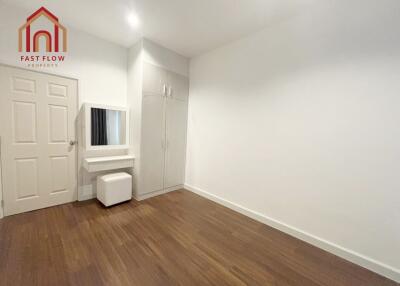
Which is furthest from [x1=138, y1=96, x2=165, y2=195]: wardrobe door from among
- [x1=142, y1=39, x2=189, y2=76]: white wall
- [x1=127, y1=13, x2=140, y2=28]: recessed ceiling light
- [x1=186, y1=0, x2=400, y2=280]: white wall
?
[x1=186, y1=0, x2=400, y2=280]: white wall

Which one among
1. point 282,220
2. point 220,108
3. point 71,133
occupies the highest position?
point 220,108

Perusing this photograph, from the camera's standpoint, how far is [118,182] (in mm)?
2719

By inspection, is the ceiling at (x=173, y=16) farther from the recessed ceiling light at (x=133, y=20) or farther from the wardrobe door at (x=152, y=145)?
the wardrobe door at (x=152, y=145)

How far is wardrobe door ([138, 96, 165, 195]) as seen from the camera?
116 inches

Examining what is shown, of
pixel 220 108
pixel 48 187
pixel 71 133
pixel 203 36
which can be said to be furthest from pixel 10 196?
pixel 203 36

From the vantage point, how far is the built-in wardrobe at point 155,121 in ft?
9.52

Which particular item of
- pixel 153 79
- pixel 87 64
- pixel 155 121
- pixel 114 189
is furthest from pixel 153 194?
pixel 87 64

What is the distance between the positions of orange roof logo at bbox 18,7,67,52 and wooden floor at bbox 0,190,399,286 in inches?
93.9

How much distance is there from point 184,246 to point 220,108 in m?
2.16

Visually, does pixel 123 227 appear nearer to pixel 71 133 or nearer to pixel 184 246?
pixel 184 246

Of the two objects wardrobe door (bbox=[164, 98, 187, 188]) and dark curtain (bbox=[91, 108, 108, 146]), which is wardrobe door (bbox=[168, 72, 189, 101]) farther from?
dark curtain (bbox=[91, 108, 108, 146])

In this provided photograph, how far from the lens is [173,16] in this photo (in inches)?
88.4

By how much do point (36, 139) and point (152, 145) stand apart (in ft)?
5.38

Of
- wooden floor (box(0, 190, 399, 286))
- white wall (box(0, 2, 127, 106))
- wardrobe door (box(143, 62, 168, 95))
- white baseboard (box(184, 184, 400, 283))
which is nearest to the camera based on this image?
wooden floor (box(0, 190, 399, 286))
